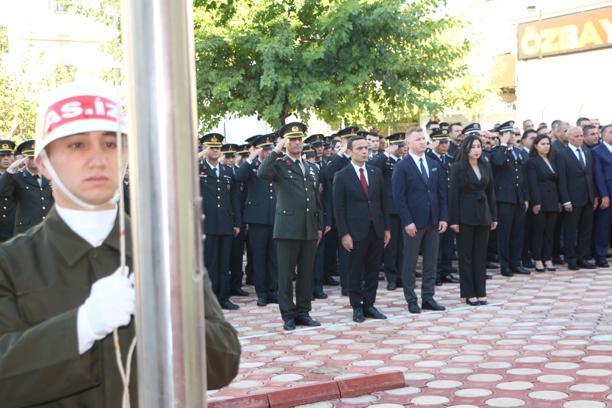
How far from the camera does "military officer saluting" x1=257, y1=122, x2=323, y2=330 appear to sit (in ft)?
28.1

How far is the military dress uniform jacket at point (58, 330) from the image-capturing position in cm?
172

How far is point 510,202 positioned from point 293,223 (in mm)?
4377

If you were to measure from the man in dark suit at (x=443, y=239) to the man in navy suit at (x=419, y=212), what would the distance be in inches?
61.2

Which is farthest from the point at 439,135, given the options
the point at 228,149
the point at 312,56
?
the point at 312,56

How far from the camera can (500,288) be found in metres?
10.7

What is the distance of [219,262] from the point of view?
1023 centimetres

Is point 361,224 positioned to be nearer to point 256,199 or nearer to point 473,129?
point 256,199

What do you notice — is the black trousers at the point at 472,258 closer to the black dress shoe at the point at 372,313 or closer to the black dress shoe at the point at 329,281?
the black dress shoe at the point at 372,313

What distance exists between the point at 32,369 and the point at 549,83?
914 inches

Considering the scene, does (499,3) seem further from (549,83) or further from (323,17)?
(323,17)

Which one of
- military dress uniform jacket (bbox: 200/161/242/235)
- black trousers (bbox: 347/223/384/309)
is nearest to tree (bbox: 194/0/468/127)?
military dress uniform jacket (bbox: 200/161/242/235)

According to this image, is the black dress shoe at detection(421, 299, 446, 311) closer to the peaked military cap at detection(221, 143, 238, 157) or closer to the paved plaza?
the paved plaza

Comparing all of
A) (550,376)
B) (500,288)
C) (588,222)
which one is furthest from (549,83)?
(550,376)

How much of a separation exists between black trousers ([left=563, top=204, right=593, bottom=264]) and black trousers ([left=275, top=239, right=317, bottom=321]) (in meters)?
5.24
